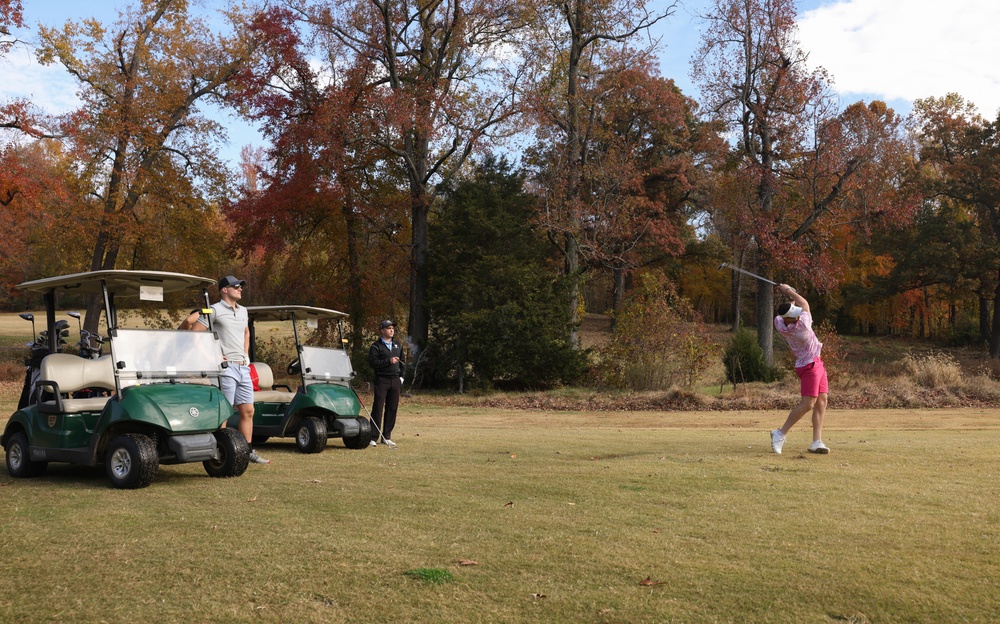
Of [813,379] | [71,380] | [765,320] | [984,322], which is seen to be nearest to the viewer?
[71,380]

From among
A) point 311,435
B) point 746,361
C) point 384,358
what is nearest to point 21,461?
point 311,435

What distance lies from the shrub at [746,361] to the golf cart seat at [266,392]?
15.2 metres

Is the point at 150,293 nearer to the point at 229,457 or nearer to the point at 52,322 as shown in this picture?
the point at 52,322

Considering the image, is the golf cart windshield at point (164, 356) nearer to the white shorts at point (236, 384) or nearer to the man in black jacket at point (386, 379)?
the white shorts at point (236, 384)

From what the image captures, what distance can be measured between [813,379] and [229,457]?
673 cm

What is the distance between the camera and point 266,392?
39.5 feet

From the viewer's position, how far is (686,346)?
892 inches

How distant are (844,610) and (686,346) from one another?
1861 centimetres

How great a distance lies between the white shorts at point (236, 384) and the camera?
936 centimetres

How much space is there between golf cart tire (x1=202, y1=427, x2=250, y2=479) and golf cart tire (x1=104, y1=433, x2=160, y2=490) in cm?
72

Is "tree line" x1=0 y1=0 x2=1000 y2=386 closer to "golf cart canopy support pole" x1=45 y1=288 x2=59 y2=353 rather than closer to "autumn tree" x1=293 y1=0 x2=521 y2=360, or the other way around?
"autumn tree" x1=293 y1=0 x2=521 y2=360

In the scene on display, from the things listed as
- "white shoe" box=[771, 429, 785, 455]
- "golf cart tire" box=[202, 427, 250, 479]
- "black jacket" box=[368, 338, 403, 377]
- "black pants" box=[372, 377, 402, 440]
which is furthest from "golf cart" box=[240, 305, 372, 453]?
"white shoe" box=[771, 429, 785, 455]

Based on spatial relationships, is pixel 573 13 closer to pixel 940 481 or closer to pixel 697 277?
pixel 940 481

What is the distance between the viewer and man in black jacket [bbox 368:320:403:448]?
12.0 metres
